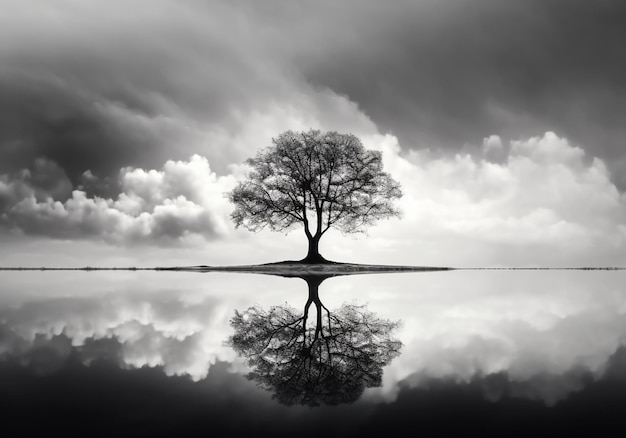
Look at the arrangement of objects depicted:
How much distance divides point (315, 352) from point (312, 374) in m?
1.21

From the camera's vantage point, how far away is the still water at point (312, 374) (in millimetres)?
4004

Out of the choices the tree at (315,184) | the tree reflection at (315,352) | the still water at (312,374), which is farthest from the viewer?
the tree at (315,184)

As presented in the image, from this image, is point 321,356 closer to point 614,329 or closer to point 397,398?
point 397,398

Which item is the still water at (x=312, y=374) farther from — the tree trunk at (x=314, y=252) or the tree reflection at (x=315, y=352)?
the tree trunk at (x=314, y=252)

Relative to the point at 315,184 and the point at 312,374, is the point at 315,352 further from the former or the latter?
the point at 315,184

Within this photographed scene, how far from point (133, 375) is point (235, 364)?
4.28 feet

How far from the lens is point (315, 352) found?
6.71 m

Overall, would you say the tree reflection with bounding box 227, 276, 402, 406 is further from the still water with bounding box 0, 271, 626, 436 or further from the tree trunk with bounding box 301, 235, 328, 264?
the tree trunk with bounding box 301, 235, 328, 264

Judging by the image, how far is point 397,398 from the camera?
468 centimetres

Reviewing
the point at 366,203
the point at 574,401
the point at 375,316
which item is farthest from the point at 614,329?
the point at 366,203

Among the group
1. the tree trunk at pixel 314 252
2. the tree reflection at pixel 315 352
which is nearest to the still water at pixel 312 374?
the tree reflection at pixel 315 352

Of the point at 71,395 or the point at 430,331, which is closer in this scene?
the point at 71,395

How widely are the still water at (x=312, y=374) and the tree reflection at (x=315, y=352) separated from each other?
29mm

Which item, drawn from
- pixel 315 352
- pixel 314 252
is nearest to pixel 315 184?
pixel 314 252
